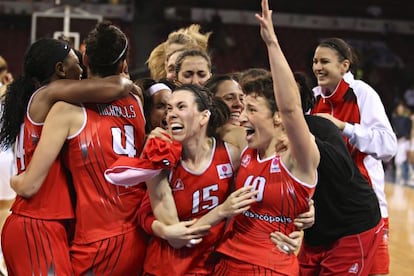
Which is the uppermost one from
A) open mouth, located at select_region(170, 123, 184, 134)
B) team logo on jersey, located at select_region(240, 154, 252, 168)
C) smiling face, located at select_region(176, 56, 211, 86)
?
smiling face, located at select_region(176, 56, 211, 86)

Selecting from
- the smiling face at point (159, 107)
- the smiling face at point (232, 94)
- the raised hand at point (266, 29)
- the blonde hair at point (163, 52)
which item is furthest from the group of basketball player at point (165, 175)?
the blonde hair at point (163, 52)

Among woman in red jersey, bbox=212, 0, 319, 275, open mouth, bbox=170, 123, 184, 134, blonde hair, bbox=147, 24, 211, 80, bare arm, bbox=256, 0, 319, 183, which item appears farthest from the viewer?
blonde hair, bbox=147, 24, 211, 80

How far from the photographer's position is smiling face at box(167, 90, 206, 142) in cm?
271

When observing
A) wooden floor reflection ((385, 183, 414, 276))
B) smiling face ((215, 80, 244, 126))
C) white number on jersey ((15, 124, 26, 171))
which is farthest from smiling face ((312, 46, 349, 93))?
wooden floor reflection ((385, 183, 414, 276))

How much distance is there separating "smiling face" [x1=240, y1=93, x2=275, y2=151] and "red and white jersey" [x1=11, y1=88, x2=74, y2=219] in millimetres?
833

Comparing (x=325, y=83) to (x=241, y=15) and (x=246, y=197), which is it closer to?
(x=246, y=197)

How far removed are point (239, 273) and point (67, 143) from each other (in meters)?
0.90

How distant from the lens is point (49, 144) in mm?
2691

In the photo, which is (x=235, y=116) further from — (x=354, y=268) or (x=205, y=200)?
(x=354, y=268)

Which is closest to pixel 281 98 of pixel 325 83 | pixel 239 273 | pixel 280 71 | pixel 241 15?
pixel 280 71

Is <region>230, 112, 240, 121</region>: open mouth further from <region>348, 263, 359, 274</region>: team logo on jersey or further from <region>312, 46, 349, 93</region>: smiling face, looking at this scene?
<region>348, 263, 359, 274</region>: team logo on jersey

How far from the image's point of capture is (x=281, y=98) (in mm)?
2426

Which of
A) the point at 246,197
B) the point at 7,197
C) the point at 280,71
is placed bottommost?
the point at 7,197

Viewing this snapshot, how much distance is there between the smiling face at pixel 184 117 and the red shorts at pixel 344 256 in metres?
0.94
